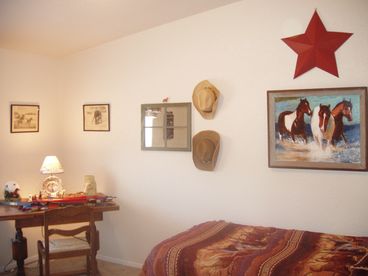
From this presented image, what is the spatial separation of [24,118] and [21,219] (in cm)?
113

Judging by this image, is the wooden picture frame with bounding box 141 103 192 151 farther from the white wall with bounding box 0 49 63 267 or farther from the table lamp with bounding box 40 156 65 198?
the white wall with bounding box 0 49 63 267

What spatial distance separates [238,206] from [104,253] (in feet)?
5.45

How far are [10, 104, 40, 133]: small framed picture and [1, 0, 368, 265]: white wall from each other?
34 centimetres

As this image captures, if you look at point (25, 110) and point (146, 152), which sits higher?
point (25, 110)

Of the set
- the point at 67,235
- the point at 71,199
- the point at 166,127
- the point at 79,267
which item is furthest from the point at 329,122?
the point at 79,267

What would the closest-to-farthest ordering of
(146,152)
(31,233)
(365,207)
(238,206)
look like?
(365,207)
(238,206)
(146,152)
(31,233)

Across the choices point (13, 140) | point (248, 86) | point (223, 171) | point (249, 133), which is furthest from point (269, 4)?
point (13, 140)

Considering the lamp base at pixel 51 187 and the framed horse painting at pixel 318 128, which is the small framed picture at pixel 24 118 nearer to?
the lamp base at pixel 51 187

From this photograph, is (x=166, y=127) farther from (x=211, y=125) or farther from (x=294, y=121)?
(x=294, y=121)

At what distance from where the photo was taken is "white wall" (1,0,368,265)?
120 inches

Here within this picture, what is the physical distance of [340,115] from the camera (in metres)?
3.00

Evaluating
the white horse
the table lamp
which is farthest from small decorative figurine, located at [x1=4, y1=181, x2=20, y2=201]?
the white horse

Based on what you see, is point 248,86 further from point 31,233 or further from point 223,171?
point 31,233

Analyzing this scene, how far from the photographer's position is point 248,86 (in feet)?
11.1
